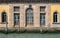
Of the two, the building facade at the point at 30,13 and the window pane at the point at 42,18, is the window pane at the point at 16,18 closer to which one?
the building facade at the point at 30,13

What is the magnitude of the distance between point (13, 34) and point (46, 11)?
4749 millimetres

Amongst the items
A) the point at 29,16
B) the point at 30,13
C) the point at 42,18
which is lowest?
the point at 42,18

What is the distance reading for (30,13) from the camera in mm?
35594

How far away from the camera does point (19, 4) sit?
35438 millimetres

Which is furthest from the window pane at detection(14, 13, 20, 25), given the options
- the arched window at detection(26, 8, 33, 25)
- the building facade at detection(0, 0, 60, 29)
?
the arched window at detection(26, 8, 33, 25)

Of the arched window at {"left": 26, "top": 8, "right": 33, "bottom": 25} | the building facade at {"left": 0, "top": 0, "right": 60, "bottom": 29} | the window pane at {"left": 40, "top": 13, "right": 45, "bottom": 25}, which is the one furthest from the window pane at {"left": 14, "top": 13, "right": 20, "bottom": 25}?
the window pane at {"left": 40, "top": 13, "right": 45, "bottom": 25}

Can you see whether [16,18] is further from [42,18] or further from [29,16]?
[42,18]

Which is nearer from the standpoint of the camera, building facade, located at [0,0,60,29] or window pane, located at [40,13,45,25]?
building facade, located at [0,0,60,29]

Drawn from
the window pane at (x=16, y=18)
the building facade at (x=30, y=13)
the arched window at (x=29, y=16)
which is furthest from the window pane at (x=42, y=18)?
the window pane at (x=16, y=18)

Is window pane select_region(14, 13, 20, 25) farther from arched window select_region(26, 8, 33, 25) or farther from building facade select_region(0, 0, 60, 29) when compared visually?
arched window select_region(26, 8, 33, 25)

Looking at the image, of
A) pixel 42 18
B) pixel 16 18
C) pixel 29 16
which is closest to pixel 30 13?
pixel 29 16

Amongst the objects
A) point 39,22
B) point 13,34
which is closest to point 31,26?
point 39,22

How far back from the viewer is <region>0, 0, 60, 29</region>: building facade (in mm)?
→ 35312

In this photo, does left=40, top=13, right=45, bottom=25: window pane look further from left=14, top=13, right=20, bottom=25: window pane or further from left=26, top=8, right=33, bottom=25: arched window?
left=14, top=13, right=20, bottom=25: window pane
